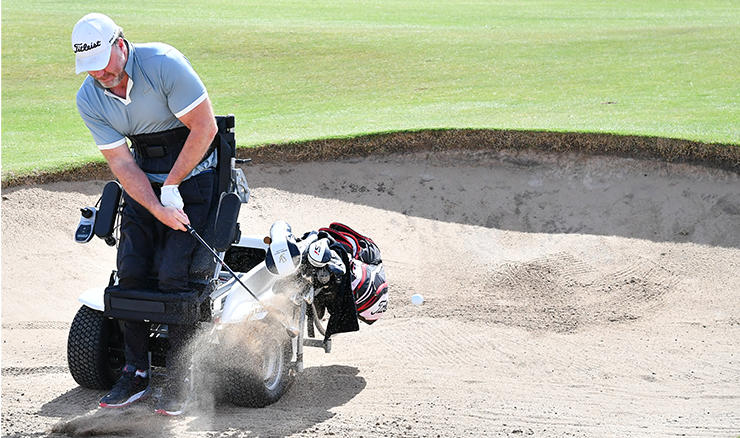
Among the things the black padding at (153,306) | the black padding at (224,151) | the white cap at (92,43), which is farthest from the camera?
the black padding at (224,151)

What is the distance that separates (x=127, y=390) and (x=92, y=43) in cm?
218

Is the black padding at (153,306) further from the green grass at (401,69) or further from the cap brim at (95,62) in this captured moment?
the green grass at (401,69)

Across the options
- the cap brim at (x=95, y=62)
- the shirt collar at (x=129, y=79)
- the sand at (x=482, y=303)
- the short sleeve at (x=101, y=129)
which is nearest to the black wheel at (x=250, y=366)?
the sand at (x=482, y=303)

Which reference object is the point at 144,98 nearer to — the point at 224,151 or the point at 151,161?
the point at 151,161

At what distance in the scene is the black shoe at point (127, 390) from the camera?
186 inches

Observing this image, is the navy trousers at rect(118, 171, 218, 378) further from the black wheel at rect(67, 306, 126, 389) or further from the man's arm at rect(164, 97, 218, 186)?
the black wheel at rect(67, 306, 126, 389)

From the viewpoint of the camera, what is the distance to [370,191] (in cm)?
1002

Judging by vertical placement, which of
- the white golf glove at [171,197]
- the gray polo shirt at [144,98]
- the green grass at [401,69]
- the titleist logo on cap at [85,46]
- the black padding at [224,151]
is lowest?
the white golf glove at [171,197]

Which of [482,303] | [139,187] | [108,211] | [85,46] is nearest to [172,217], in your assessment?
[139,187]

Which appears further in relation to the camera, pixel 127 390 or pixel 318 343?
pixel 318 343

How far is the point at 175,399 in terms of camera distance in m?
4.73

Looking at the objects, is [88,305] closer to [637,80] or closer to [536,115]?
[536,115]

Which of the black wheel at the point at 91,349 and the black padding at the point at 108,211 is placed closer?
the black padding at the point at 108,211

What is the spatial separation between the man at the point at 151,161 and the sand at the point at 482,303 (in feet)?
1.17
